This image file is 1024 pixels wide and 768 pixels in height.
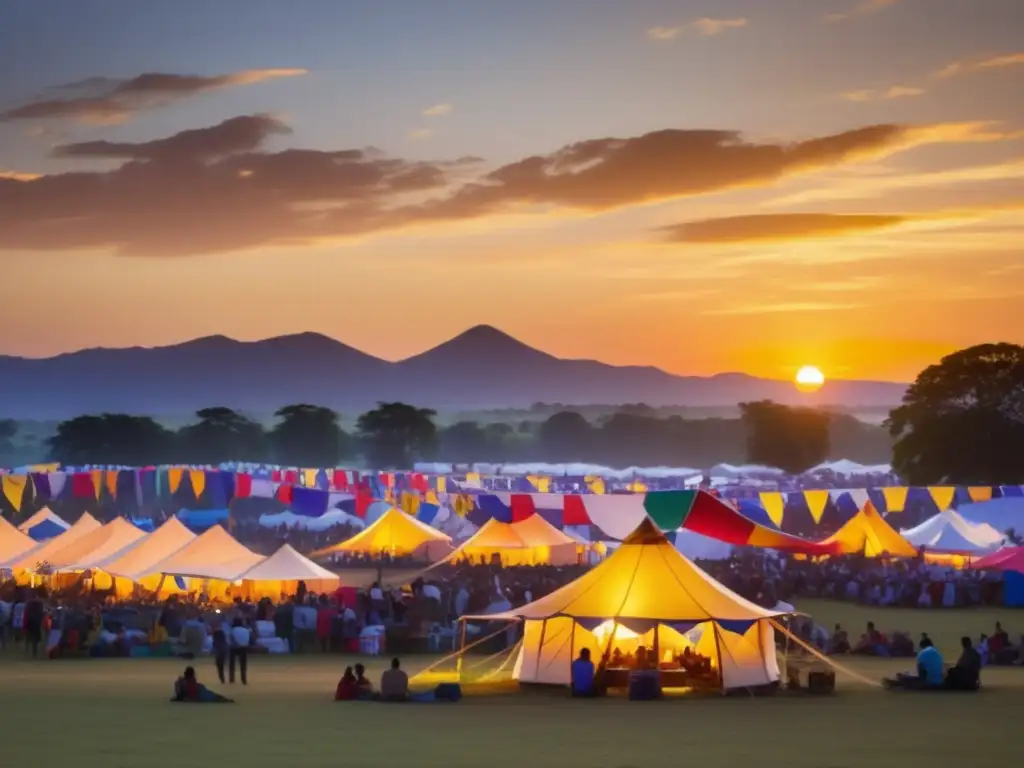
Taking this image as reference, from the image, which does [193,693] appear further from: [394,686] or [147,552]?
[147,552]

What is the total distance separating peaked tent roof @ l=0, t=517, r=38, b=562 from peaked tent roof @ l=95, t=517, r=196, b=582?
5.42m

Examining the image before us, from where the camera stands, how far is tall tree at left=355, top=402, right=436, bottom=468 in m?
174

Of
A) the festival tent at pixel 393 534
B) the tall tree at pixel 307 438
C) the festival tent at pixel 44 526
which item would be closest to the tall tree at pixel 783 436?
the tall tree at pixel 307 438

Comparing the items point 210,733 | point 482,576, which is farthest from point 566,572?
point 210,733

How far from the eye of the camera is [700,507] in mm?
25438

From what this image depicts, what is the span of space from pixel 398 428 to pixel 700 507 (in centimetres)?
15145

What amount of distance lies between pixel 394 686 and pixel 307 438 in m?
167

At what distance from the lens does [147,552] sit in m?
37.0

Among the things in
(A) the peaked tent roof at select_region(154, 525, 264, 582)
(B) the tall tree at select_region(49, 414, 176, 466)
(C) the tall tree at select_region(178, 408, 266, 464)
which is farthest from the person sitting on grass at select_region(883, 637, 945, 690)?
(C) the tall tree at select_region(178, 408, 266, 464)

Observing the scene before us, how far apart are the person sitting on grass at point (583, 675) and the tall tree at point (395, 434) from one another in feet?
493

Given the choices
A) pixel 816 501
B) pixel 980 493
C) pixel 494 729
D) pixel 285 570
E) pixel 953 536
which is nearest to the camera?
pixel 494 729

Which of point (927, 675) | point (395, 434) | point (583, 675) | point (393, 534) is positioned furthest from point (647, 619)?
point (395, 434)

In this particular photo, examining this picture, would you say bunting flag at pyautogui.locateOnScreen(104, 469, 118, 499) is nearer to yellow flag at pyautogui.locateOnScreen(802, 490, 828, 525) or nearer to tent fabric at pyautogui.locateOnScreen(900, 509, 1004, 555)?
yellow flag at pyautogui.locateOnScreen(802, 490, 828, 525)

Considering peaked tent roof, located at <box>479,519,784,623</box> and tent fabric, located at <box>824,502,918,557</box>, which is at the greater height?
tent fabric, located at <box>824,502,918,557</box>
